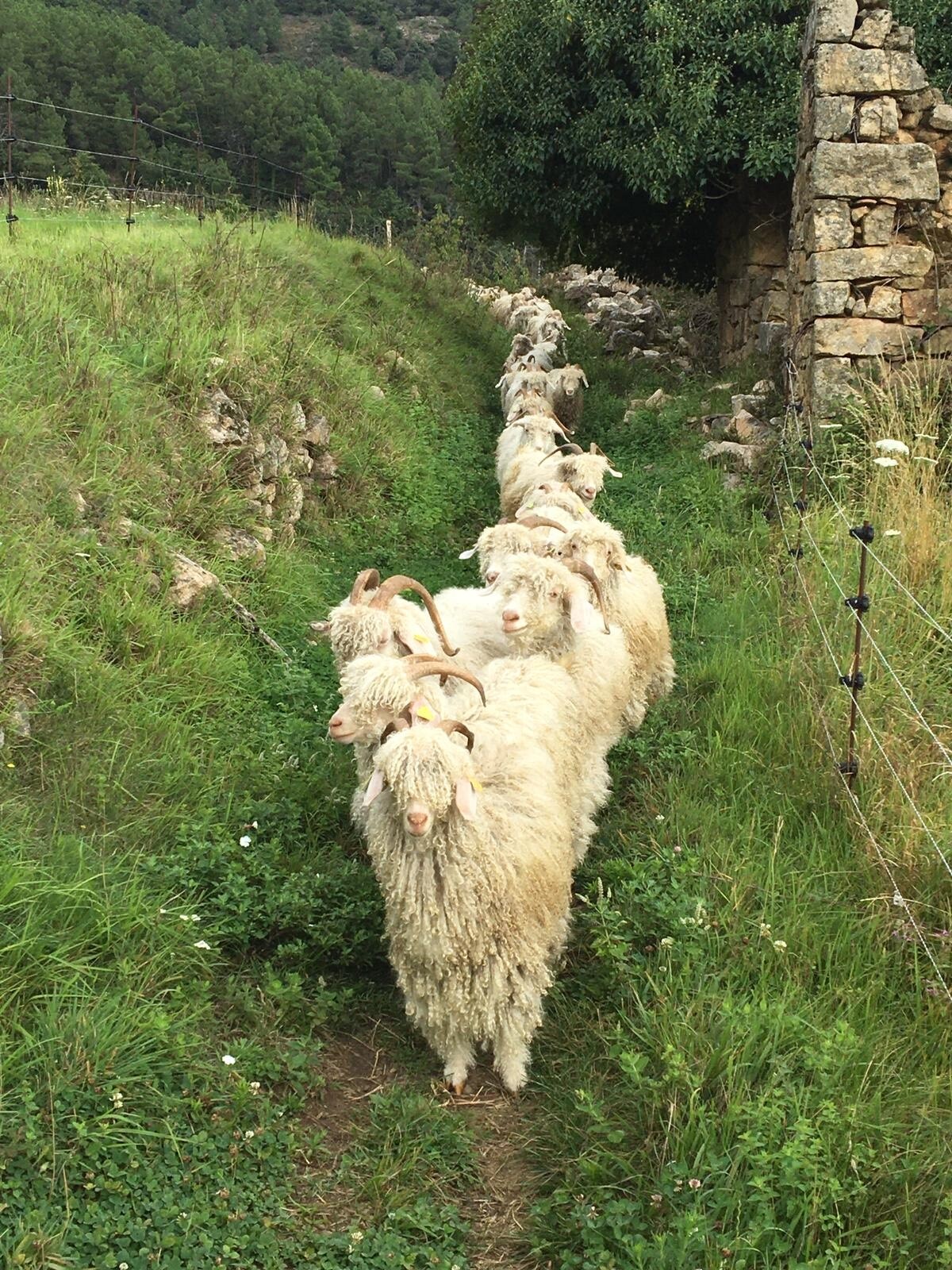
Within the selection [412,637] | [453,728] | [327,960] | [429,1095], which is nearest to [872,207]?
[412,637]

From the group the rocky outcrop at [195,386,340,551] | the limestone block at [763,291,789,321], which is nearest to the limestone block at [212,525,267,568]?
the rocky outcrop at [195,386,340,551]

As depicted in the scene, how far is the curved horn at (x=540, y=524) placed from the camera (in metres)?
6.21

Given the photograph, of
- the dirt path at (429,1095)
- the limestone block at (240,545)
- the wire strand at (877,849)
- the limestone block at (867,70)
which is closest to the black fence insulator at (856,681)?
the wire strand at (877,849)

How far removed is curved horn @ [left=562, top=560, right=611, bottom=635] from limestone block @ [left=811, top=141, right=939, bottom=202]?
4.45 meters

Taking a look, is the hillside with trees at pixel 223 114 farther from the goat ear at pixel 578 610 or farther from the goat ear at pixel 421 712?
the goat ear at pixel 421 712


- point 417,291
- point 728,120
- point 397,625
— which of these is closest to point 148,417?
point 397,625

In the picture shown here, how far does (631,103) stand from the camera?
12.2m

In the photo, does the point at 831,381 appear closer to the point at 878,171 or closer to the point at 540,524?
the point at 878,171

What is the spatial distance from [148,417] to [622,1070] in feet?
16.1

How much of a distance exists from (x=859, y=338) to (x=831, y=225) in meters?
0.88

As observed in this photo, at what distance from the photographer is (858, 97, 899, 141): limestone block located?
26.7 ft

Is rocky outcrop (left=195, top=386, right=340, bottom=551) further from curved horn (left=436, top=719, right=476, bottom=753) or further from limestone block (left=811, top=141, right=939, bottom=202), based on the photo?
limestone block (left=811, top=141, right=939, bottom=202)

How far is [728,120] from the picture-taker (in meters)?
11.6

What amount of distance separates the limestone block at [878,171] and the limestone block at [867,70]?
475 mm
